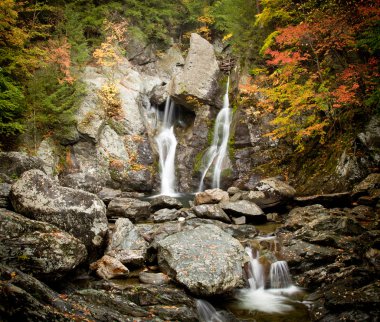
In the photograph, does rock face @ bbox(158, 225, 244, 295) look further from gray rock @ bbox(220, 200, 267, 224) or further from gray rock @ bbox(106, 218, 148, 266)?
gray rock @ bbox(220, 200, 267, 224)

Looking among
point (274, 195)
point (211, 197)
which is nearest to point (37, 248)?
point (211, 197)

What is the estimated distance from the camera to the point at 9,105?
10508mm

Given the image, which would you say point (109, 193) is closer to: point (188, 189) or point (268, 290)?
point (188, 189)

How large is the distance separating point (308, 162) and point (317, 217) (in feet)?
14.1

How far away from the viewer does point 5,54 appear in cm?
1151

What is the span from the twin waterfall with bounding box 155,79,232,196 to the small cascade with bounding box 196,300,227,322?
977 centimetres

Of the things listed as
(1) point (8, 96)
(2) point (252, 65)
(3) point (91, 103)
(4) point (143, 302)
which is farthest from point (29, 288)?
(2) point (252, 65)

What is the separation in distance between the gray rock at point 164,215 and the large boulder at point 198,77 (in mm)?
9065

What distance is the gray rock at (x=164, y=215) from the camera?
32.5 feet

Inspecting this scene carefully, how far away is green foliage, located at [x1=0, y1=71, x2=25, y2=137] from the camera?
10.6 meters

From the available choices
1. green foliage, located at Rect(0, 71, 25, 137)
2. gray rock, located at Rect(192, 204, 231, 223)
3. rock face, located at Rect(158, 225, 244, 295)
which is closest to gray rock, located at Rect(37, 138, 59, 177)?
green foliage, located at Rect(0, 71, 25, 137)

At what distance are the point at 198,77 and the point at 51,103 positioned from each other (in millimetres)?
8858

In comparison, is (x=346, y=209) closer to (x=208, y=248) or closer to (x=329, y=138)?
(x=329, y=138)

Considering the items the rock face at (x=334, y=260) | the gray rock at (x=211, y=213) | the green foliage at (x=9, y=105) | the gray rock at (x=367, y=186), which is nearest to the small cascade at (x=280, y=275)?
the rock face at (x=334, y=260)
